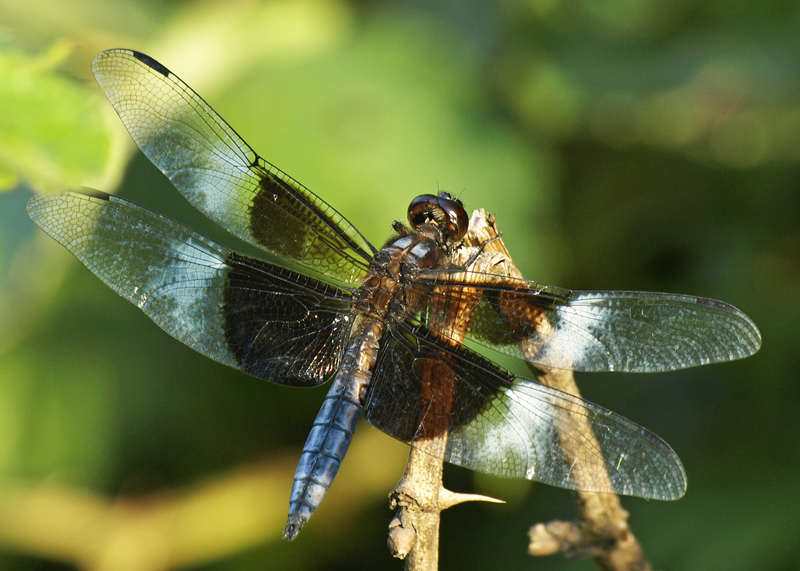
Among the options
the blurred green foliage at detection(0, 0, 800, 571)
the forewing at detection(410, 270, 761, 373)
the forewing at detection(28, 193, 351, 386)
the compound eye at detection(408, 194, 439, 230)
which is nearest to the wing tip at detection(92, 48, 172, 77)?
the forewing at detection(28, 193, 351, 386)

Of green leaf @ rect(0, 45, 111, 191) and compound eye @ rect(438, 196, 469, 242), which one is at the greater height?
compound eye @ rect(438, 196, 469, 242)

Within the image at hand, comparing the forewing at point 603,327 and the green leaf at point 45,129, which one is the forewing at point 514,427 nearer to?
the forewing at point 603,327

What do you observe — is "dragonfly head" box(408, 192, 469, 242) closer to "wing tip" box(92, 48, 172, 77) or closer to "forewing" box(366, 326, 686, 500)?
"forewing" box(366, 326, 686, 500)

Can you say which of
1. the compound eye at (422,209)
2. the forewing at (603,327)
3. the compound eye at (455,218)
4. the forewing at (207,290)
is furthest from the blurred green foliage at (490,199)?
the forewing at (603,327)

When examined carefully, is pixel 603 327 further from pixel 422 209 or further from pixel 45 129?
pixel 45 129

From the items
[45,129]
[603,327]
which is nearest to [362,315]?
[603,327]

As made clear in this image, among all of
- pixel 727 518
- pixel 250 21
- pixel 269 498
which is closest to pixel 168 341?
pixel 269 498
